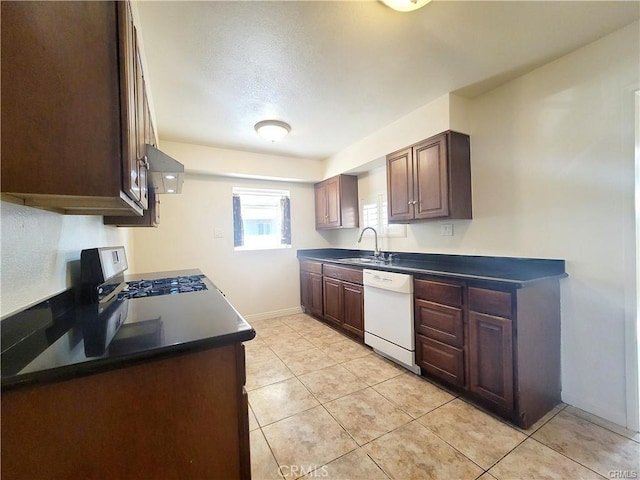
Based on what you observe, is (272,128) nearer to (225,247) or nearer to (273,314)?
(225,247)

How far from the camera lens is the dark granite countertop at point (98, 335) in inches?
25.4

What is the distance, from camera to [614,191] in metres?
1.68

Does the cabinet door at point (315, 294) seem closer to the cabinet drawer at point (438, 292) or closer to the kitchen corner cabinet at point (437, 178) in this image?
the kitchen corner cabinet at point (437, 178)

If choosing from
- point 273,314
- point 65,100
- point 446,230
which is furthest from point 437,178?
point 273,314

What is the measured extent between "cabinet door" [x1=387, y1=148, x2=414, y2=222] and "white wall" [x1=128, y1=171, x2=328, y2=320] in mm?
1810

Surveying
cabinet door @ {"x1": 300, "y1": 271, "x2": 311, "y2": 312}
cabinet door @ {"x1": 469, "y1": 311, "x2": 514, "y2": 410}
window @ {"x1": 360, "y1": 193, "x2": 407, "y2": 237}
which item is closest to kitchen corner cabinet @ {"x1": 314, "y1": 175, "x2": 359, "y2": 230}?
window @ {"x1": 360, "y1": 193, "x2": 407, "y2": 237}

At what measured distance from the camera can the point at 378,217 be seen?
363 cm

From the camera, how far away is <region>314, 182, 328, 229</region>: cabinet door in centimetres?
416

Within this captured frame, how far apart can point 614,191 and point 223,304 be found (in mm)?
2431

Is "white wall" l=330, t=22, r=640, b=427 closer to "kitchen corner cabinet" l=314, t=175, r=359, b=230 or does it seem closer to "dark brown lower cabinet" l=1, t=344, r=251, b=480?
"kitchen corner cabinet" l=314, t=175, r=359, b=230

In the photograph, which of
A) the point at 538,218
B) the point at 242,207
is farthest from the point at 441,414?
the point at 242,207

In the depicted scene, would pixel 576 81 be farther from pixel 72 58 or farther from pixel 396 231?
pixel 72 58

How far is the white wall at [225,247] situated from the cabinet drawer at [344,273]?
3.01 ft

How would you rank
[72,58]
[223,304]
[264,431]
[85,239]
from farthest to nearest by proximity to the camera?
A: 1. [264,431]
2. [85,239]
3. [223,304]
4. [72,58]
